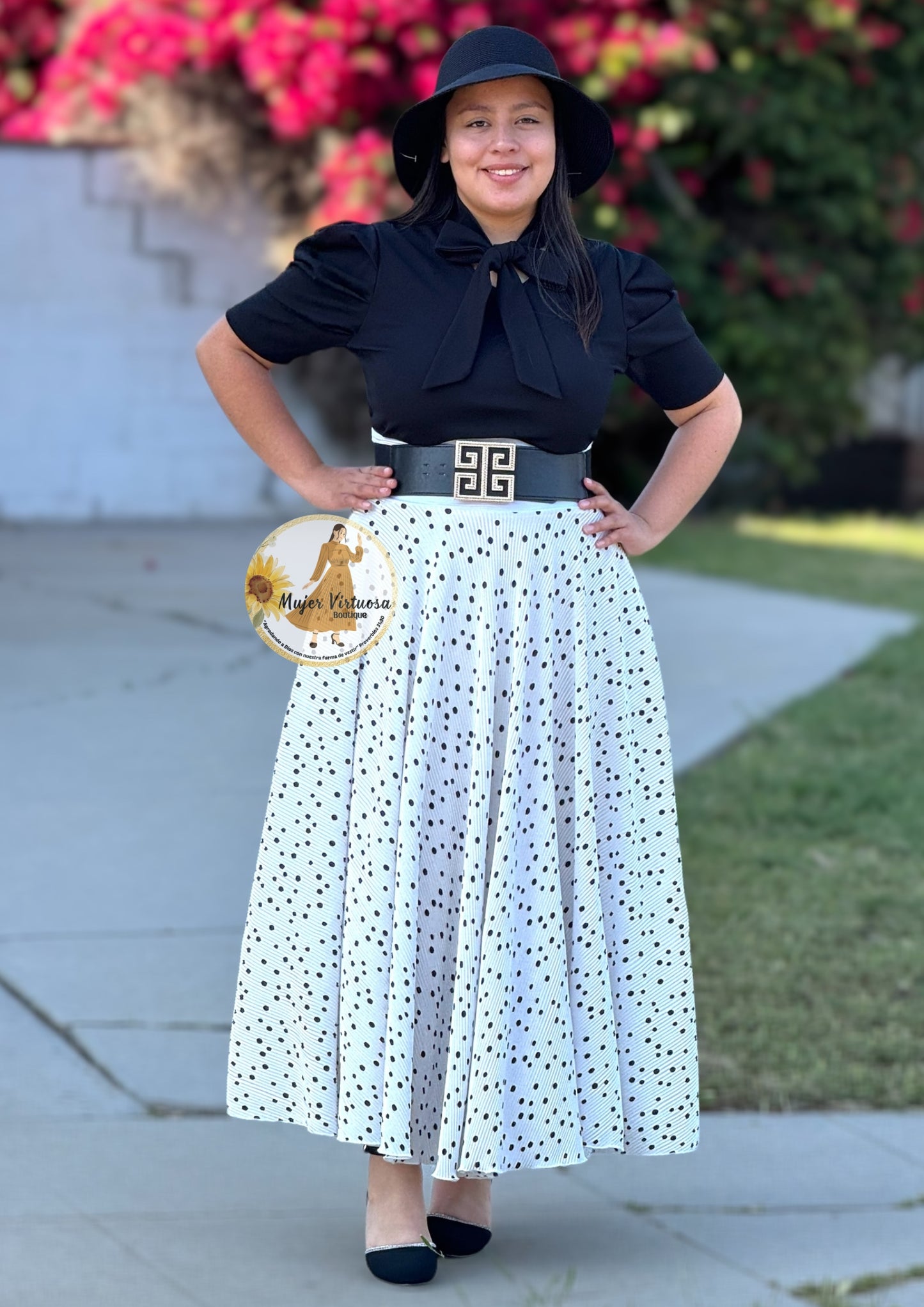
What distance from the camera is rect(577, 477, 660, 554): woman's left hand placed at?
2789 mm

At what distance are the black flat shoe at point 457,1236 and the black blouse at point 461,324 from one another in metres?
1.17

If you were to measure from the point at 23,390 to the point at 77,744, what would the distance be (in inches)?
203

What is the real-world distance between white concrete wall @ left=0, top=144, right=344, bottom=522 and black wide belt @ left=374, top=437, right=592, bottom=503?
791 centimetres

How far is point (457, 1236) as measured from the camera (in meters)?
2.84

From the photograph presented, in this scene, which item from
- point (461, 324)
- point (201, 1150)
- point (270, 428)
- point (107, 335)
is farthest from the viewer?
point (107, 335)

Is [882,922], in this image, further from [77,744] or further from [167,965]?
[77,744]

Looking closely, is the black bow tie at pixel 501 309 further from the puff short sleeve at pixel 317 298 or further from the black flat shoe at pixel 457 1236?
the black flat shoe at pixel 457 1236

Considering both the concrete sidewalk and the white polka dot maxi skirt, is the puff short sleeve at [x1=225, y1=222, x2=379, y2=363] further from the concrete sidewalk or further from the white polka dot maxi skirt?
the concrete sidewalk

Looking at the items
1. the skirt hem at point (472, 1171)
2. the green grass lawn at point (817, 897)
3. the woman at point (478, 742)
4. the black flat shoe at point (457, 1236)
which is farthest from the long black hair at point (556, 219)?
the green grass lawn at point (817, 897)

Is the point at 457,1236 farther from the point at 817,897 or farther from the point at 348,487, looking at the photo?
the point at 817,897

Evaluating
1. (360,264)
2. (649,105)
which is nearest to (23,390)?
(649,105)

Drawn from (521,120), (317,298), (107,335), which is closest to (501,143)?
(521,120)

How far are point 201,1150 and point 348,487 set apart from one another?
1176 mm

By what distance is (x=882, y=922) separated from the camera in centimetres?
448
